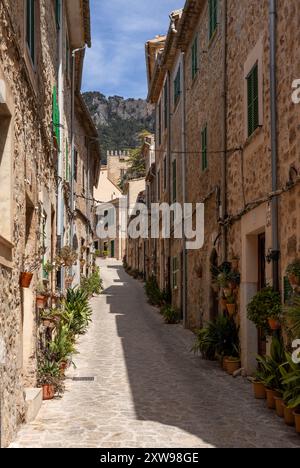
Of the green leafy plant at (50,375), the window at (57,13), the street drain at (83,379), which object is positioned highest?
the window at (57,13)

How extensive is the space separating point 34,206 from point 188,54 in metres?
11.0

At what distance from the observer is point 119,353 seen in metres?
13.0

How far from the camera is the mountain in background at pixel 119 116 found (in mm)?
107938

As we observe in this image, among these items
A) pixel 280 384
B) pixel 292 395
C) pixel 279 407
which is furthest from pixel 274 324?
pixel 292 395

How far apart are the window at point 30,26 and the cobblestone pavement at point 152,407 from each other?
17.0ft

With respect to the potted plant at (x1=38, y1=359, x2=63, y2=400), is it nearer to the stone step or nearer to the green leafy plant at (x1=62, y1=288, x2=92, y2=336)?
the stone step

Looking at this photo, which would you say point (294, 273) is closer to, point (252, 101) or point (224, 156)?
point (252, 101)

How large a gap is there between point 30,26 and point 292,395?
20.2ft

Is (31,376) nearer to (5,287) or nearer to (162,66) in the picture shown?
(5,287)

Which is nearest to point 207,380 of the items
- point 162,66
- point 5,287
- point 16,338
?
point 16,338

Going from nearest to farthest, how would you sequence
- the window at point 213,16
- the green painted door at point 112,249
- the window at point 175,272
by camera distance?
the window at point 213,16, the window at point 175,272, the green painted door at point 112,249

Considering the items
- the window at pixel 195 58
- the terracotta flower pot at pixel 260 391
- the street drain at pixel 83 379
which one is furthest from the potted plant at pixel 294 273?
the window at pixel 195 58

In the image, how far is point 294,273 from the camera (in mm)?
7254

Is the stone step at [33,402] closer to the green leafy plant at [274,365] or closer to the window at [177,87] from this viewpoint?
the green leafy plant at [274,365]
